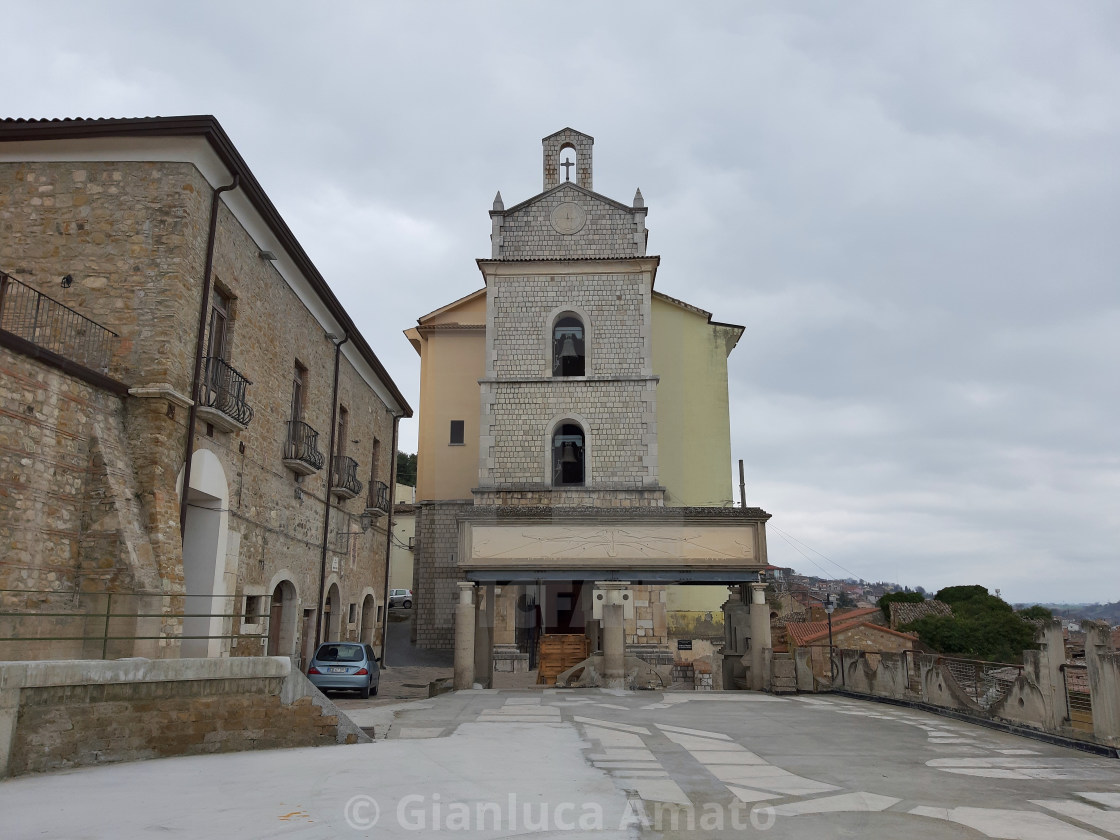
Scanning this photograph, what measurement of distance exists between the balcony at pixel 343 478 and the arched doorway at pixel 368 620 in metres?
4.40

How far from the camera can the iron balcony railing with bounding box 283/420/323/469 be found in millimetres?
15875

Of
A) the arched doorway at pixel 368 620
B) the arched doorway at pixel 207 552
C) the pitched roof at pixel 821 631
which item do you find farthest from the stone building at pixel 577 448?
the pitched roof at pixel 821 631

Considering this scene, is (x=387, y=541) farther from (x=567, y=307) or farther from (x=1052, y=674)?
(x=1052, y=674)

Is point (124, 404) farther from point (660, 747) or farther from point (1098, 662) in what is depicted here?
point (1098, 662)

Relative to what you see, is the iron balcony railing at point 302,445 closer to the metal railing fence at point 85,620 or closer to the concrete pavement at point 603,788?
the metal railing fence at point 85,620

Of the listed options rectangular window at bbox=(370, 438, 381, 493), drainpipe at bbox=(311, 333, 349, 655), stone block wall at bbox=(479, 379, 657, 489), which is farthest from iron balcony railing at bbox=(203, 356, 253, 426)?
stone block wall at bbox=(479, 379, 657, 489)

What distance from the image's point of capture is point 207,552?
41.2 feet

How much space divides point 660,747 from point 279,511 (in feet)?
30.1

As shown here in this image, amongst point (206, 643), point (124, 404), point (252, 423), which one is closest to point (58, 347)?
point (124, 404)

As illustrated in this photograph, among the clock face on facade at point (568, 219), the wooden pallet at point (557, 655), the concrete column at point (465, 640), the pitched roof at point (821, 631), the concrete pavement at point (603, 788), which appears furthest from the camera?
the pitched roof at point (821, 631)

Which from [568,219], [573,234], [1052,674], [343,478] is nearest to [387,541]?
[343,478]

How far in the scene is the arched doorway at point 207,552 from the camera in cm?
1212

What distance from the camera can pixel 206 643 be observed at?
39.9 feet

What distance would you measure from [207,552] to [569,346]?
47.2 ft
